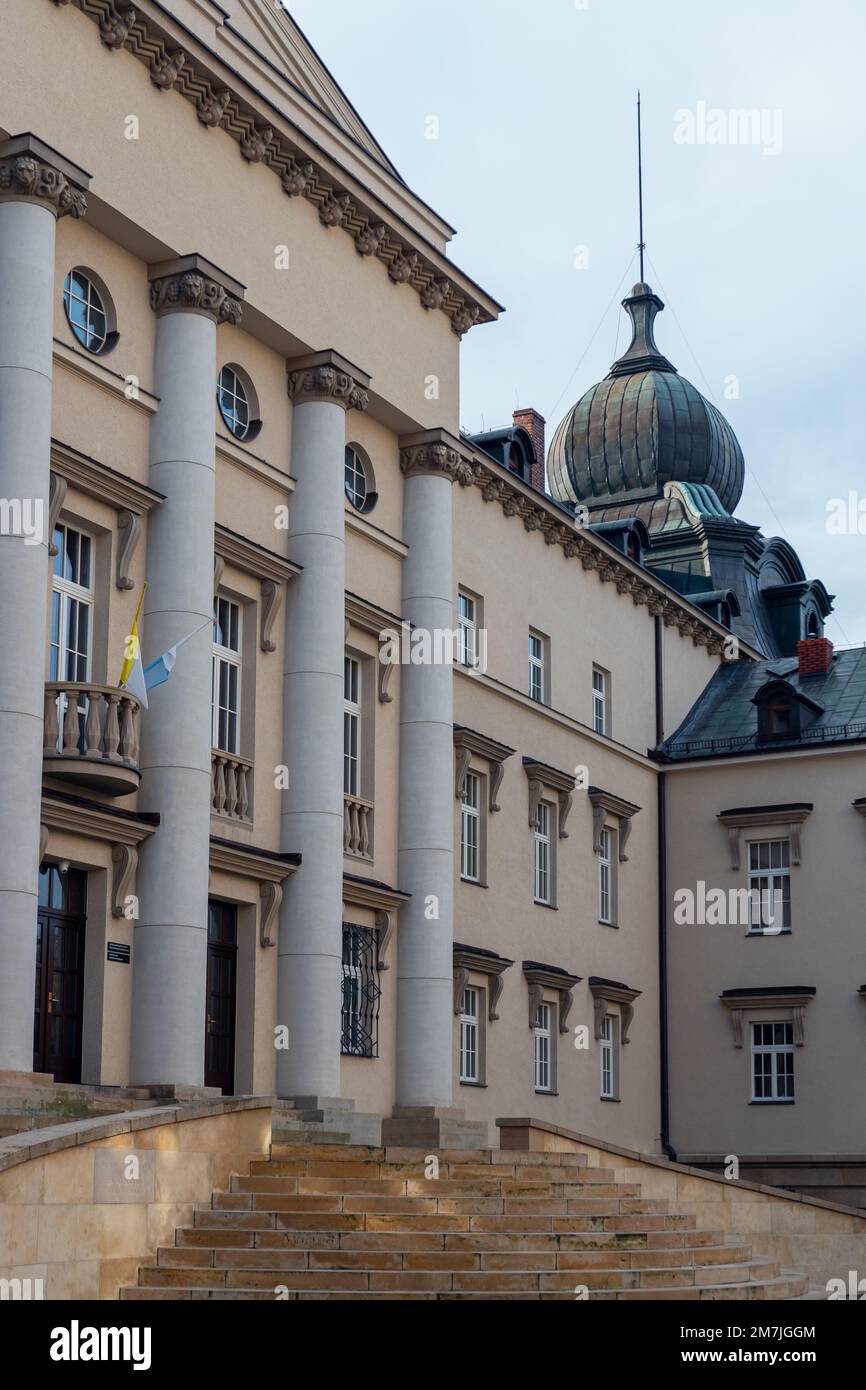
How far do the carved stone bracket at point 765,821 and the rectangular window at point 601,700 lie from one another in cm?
314

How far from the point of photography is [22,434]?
65.8 ft

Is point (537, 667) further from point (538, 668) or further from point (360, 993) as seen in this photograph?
point (360, 993)

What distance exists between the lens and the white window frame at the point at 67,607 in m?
21.5

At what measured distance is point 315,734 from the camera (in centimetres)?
2505

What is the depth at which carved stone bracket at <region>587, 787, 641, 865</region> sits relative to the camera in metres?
35.7

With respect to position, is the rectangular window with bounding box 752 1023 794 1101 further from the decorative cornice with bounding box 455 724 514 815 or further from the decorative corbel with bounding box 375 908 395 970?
the decorative corbel with bounding box 375 908 395 970

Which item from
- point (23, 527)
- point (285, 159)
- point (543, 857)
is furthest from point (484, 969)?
point (23, 527)

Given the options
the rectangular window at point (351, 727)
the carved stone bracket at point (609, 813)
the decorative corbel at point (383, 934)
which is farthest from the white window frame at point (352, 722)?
the carved stone bracket at point (609, 813)

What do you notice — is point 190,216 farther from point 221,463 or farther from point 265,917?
point 265,917

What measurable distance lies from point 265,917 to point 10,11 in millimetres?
10850

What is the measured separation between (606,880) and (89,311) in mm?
17389

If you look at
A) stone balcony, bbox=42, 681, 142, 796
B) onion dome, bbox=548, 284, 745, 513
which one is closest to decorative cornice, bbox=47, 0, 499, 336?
stone balcony, bbox=42, 681, 142, 796

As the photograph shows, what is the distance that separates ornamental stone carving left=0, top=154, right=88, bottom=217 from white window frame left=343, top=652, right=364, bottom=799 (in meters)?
8.08
